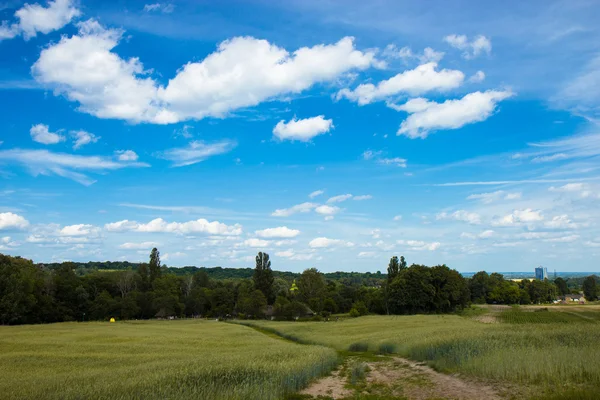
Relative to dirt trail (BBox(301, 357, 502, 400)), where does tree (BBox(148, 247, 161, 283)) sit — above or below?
above

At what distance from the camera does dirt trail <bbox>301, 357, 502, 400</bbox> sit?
16.6 metres

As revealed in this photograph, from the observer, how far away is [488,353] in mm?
20625

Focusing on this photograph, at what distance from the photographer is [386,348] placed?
110ft

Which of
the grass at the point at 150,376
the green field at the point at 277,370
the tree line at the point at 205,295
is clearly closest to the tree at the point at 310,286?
the tree line at the point at 205,295

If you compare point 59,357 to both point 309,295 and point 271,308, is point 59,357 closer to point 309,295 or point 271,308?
point 271,308

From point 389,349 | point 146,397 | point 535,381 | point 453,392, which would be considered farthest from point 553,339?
point 146,397

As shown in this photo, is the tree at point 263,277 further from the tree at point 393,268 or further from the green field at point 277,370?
the green field at point 277,370

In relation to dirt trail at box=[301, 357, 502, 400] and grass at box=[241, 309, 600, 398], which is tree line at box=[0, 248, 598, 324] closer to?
grass at box=[241, 309, 600, 398]

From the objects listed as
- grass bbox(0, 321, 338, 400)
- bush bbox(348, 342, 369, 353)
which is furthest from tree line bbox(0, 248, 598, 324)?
grass bbox(0, 321, 338, 400)

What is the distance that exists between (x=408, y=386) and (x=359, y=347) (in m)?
19.0

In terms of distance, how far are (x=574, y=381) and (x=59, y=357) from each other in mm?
29603

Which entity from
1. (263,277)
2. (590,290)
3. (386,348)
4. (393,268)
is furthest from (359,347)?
(590,290)

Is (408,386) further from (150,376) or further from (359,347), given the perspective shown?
(359,347)

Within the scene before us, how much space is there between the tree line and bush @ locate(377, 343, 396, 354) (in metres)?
57.0
